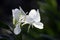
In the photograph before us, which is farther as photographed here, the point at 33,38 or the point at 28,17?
the point at 33,38

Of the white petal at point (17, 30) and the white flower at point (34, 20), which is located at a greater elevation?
the white flower at point (34, 20)

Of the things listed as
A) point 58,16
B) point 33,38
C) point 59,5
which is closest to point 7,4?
point 59,5

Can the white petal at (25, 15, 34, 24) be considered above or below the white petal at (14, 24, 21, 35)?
above

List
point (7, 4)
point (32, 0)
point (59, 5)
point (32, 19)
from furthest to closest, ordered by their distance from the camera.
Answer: point (7, 4)
point (59, 5)
point (32, 0)
point (32, 19)

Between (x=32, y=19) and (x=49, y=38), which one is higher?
(x=32, y=19)

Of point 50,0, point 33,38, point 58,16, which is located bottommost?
point 33,38

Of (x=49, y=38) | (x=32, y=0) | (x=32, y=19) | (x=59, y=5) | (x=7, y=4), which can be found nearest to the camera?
(x=32, y=19)

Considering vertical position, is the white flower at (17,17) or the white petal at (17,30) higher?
the white flower at (17,17)

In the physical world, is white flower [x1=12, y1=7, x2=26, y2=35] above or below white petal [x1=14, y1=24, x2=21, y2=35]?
above

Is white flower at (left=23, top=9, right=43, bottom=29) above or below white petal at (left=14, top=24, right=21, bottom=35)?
above

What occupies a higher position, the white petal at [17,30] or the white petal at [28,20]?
the white petal at [28,20]

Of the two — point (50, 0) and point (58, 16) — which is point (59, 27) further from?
point (50, 0)
